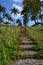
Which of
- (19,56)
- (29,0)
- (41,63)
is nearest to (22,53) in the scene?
(19,56)

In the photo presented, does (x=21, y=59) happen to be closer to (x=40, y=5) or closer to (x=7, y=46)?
(x=7, y=46)

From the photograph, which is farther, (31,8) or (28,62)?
(31,8)

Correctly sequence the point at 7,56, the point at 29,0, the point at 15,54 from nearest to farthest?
1. the point at 7,56
2. the point at 15,54
3. the point at 29,0

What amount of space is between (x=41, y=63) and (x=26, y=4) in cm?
4852

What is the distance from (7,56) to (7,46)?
1.87m

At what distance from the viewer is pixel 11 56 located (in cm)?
801

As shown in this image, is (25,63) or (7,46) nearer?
(25,63)

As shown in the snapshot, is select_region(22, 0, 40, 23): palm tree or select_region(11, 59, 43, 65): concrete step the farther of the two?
select_region(22, 0, 40, 23): palm tree

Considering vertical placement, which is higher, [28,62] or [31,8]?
[31,8]

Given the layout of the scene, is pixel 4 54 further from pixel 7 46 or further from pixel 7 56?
pixel 7 46

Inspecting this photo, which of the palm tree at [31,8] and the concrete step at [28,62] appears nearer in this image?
the concrete step at [28,62]

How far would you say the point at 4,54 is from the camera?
7820mm

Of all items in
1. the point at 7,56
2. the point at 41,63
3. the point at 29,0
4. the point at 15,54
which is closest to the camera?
the point at 41,63

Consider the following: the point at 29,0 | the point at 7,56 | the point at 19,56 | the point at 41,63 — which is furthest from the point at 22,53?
the point at 29,0
